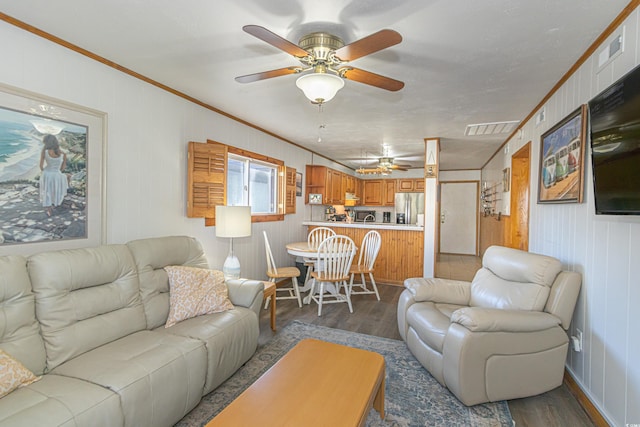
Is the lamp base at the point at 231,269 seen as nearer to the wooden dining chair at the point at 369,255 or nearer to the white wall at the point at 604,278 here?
the wooden dining chair at the point at 369,255

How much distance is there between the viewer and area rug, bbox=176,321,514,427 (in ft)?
6.01

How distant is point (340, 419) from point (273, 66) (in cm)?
245

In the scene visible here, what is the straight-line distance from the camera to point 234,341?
2213 mm

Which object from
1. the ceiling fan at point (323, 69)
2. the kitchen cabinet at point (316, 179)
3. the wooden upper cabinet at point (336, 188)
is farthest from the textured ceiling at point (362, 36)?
the wooden upper cabinet at point (336, 188)

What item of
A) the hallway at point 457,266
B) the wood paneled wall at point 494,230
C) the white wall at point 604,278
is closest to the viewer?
the white wall at point 604,278

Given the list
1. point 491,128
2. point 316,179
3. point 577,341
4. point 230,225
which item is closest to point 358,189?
point 316,179

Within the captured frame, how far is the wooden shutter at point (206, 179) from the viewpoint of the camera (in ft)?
10.3

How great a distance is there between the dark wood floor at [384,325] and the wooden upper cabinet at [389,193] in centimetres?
378

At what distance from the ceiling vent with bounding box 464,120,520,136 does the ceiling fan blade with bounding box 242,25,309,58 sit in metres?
3.09

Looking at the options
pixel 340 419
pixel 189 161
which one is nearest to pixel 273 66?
pixel 189 161

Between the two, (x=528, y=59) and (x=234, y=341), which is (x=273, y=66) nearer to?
(x=528, y=59)

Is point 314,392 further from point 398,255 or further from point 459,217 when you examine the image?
point 459,217

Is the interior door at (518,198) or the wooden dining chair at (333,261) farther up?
the interior door at (518,198)

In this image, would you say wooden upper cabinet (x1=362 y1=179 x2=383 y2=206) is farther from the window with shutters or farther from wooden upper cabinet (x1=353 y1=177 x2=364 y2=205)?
the window with shutters
